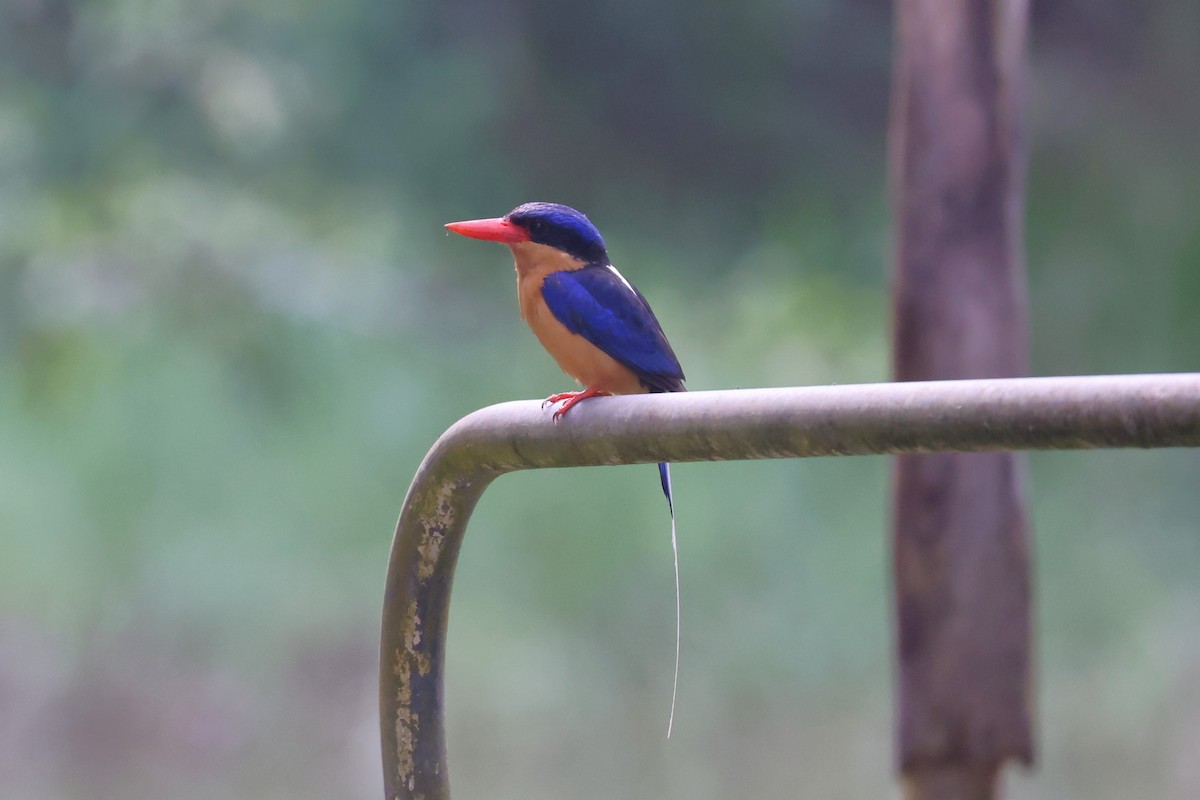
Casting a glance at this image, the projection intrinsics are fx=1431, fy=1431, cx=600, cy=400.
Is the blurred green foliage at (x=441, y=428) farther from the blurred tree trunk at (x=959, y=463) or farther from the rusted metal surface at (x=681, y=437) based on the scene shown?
the rusted metal surface at (x=681, y=437)

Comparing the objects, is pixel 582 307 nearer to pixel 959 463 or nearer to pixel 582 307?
pixel 582 307

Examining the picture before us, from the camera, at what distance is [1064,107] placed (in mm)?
5555

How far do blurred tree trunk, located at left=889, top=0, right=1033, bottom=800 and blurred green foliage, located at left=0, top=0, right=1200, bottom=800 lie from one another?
1838 mm

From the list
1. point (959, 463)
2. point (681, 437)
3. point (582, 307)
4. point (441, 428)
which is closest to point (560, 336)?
point (582, 307)

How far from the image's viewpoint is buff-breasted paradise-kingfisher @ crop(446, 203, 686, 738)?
5.01 feet

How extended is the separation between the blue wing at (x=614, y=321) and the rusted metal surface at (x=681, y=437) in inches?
20.5

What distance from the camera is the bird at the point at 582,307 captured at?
5.01ft

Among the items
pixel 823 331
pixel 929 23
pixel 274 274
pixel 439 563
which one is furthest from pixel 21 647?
pixel 439 563

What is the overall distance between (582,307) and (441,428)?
3.63 meters

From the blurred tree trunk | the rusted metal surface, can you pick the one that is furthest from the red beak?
the blurred tree trunk

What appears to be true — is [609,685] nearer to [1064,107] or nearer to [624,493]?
[624,493]

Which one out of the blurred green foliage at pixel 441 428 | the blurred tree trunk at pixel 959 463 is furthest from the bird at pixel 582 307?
the blurred green foliage at pixel 441 428

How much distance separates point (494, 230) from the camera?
1.57 metres

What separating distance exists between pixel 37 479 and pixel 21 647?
565mm
